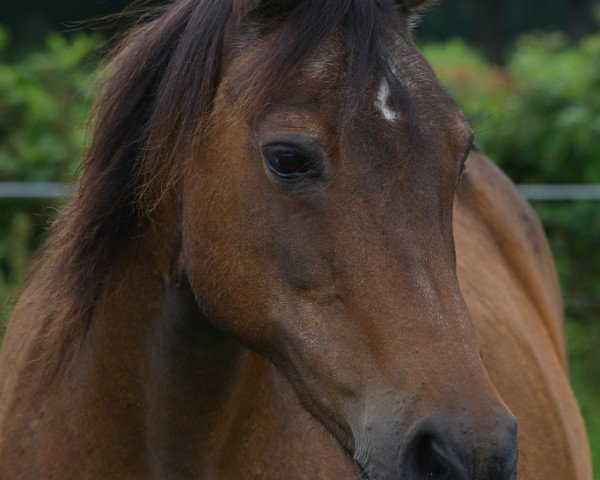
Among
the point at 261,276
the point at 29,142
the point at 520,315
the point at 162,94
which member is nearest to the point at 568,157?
the point at 29,142

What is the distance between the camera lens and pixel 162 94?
2.59 meters

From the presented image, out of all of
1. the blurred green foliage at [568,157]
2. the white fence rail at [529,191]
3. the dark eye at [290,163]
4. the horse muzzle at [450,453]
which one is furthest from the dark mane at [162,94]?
the blurred green foliage at [568,157]

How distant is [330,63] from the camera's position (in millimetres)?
2363

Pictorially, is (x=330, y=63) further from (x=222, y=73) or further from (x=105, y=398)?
(x=105, y=398)

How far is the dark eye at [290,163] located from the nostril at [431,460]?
614 mm

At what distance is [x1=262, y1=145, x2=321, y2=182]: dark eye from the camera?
2262mm

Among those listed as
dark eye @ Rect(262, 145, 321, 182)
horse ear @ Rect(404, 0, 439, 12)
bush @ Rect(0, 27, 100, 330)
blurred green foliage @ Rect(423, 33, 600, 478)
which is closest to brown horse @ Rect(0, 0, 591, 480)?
dark eye @ Rect(262, 145, 321, 182)

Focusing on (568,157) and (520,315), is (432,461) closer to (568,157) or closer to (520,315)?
(520,315)

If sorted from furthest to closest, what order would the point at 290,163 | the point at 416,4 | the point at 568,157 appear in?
the point at 568,157 < the point at 416,4 < the point at 290,163

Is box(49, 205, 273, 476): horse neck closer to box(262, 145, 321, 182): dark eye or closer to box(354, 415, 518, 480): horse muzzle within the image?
box(262, 145, 321, 182): dark eye

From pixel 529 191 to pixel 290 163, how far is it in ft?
19.5

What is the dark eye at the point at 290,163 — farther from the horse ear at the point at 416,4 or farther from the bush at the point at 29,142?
the bush at the point at 29,142

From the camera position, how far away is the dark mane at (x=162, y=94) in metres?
2.38

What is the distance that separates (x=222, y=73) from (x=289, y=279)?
1.85ft
